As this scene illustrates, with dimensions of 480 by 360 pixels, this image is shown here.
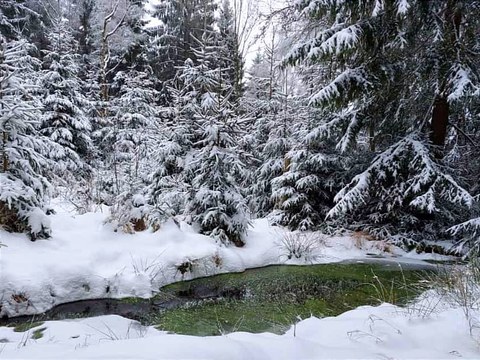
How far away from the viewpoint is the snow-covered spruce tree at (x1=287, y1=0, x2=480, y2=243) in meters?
5.95

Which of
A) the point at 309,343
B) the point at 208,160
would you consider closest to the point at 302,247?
the point at 208,160

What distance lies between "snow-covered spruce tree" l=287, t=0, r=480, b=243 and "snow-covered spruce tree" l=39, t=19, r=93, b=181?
7.96 metres

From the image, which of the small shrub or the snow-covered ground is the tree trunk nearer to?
the snow-covered ground

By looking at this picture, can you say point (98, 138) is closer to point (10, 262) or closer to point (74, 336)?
point (10, 262)

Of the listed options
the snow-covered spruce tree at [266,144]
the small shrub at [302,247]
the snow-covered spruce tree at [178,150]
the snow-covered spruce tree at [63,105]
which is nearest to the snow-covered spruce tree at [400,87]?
the small shrub at [302,247]

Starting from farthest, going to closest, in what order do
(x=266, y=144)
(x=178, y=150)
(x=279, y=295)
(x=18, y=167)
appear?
1. (x=266, y=144)
2. (x=178, y=150)
3. (x=18, y=167)
4. (x=279, y=295)

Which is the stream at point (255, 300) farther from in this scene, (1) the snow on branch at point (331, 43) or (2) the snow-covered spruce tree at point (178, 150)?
(1) the snow on branch at point (331, 43)

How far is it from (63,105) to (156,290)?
28.7 feet

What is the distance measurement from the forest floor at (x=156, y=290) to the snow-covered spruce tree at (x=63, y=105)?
4061mm

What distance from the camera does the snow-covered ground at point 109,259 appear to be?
168 inches

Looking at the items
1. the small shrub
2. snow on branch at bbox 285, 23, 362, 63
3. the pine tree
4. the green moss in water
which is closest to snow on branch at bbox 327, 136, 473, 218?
the small shrub

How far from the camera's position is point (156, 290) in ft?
16.5

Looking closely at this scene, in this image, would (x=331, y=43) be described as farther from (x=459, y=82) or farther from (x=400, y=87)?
(x=459, y=82)

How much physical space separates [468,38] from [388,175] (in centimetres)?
280
